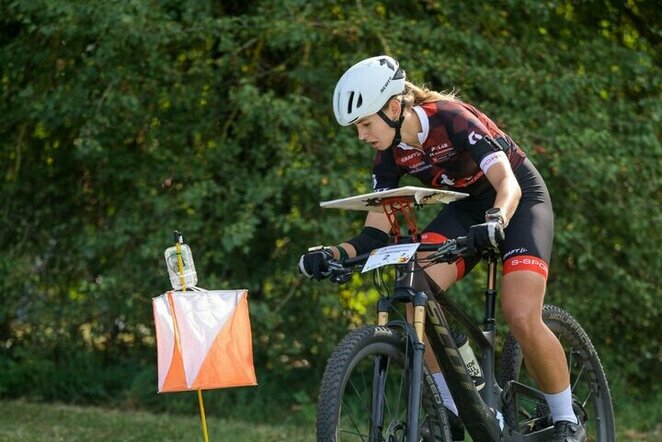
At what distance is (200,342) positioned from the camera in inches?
202

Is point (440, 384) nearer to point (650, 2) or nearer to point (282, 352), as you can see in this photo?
point (282, 352)

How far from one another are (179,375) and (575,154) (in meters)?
3.93

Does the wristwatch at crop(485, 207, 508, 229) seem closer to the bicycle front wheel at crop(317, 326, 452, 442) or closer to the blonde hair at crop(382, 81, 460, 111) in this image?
the bicycle front wheel at crop(317, 326, 452, 442)

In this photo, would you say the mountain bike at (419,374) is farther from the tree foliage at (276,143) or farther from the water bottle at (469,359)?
the tree foliage at (276,143)

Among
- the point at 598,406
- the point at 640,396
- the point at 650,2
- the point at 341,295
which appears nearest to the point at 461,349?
the point at 598,406

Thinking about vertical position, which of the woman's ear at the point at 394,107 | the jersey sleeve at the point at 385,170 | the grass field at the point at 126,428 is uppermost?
the woman's ear at the point at 394,107

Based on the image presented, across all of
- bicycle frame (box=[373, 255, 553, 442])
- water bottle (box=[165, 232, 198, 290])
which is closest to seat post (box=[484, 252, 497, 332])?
bicycle frame (box=[373, 255, 553, 442])

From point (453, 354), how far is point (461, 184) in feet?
2.69

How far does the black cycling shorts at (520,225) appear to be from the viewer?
5.17 metres

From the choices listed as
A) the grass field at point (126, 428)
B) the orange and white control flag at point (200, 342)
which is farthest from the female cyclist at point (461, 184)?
the grass field at point (126, 428)

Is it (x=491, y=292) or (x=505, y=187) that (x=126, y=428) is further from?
(x=505, y=187)

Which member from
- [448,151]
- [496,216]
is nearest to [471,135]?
[448,151]

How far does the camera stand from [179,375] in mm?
5098

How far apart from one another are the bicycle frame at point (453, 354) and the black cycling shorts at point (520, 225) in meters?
0.14
